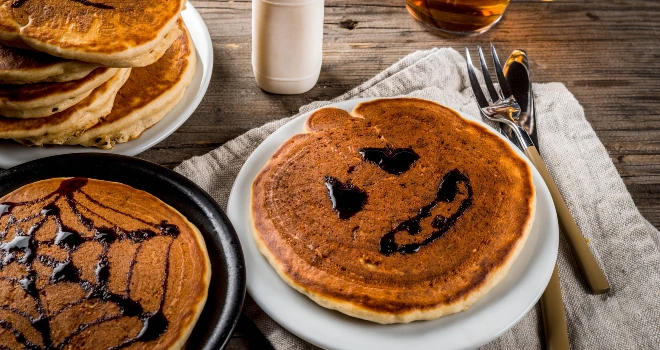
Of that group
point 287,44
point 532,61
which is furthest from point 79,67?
point 532,61

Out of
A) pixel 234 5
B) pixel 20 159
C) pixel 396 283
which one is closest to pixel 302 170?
pixel 396 283

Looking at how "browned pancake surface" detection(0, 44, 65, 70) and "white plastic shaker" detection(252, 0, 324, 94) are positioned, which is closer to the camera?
"browned pancake surface" detection(0, 44, 65, 70)

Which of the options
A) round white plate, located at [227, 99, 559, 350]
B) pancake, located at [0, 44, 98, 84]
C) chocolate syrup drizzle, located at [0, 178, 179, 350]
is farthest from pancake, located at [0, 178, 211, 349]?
pancake, located at [0, 44, 98, 84]

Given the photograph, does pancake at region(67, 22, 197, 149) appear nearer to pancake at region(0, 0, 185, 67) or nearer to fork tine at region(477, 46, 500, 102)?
pancake at region(0, 0, 185, 67)

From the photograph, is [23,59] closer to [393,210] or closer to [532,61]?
[393,210]

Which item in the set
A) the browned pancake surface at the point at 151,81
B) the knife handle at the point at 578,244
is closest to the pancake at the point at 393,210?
the knife handle at the point at 578,244

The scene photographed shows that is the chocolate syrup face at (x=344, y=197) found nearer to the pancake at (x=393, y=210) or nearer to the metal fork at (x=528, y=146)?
the pancake at (x=393, y=210)

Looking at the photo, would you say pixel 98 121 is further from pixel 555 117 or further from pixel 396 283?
pixel 555 117
